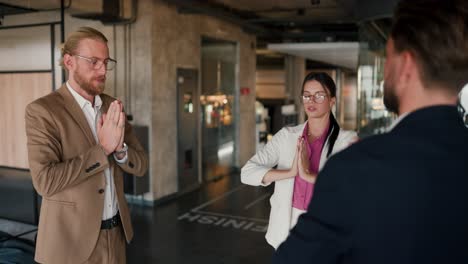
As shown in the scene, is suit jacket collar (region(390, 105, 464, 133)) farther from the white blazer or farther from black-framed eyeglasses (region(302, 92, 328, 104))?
black-framed eyeglasses (region(302, 92, 328, 104))

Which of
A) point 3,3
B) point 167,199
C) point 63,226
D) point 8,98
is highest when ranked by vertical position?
point 3,3

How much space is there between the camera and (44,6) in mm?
5270

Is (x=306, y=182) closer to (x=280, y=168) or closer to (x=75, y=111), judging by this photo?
(x=280, y=168)

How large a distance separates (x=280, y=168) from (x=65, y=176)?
1205mm

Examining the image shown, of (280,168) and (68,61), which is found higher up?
(68,61)

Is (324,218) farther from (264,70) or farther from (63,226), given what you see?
(264,70)

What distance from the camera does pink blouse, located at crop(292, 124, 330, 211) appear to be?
2.40 metres

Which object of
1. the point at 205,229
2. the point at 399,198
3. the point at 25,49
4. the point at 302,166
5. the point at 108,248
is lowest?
the point at 205,229

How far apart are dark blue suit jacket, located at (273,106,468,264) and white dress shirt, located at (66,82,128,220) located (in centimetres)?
160

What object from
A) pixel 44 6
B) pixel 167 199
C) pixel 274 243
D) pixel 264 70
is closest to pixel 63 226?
pixel 274 243

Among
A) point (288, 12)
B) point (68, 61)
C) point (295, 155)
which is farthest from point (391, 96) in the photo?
point (288, 12)

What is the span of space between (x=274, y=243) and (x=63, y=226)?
1.13 metres

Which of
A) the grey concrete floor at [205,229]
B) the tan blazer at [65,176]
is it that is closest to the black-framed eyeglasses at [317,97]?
the tan blazer at [65,176]

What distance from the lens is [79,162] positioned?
6.73 ft
